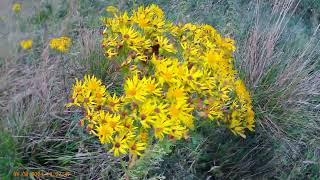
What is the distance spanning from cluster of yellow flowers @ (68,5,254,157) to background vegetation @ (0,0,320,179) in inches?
8.1

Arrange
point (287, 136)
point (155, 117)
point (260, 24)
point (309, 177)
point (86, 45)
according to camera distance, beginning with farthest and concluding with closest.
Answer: point (260, 24) < point (86, 45) < point (287, 136) < point (309, 177) < point (155, 117)

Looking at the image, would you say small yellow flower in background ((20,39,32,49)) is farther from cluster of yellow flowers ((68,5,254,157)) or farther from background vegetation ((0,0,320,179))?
cluster of yellow flowers ((68,5,254,157))

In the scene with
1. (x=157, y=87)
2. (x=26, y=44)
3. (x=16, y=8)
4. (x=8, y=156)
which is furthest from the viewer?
(x=16, y=8)

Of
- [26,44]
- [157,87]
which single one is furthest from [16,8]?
[157,87]

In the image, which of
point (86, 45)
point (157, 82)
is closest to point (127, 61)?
point (157, 82)

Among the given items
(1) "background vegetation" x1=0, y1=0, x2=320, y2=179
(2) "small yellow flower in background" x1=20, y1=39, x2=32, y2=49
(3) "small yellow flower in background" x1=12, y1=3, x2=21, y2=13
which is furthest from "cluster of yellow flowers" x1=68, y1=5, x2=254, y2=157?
(3) "small yellow flower in background" x1=12, y1=3, x2=21, y2=13

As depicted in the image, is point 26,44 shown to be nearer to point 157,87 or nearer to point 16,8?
point 16,8

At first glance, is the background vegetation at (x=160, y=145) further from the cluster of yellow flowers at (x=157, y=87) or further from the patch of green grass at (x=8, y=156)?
the cluster of yellow flowers at (x=157, y=87)

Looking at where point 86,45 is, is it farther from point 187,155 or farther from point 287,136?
point 287,136

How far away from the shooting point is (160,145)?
1.95 metres

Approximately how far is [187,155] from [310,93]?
1113mm

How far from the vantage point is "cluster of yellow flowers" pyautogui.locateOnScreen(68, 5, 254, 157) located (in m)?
1.78

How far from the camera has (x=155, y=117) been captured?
1.75 meters

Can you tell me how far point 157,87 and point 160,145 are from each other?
0.27 meters
